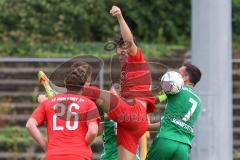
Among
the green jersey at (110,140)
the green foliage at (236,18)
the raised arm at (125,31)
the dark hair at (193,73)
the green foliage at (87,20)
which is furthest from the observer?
the green foliage at (236,18)

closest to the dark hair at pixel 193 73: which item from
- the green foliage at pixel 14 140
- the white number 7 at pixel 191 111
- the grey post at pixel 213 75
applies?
the white number 7 at pixel 191 111

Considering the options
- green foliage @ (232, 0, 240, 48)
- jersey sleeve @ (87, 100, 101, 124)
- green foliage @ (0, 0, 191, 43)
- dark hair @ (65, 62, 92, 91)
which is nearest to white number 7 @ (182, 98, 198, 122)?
jersey sleeve @ (87, 100, 101, 124)

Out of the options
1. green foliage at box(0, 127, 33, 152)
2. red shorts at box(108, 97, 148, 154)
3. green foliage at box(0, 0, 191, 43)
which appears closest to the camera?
red shorts at box(108, 97, 148, 154)

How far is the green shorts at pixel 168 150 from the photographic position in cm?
1130

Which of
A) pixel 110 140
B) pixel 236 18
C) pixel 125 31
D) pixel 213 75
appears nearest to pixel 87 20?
pixel 236 18

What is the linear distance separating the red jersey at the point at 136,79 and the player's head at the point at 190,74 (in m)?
0.43

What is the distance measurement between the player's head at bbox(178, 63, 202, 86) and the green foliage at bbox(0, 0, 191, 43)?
9.22 m

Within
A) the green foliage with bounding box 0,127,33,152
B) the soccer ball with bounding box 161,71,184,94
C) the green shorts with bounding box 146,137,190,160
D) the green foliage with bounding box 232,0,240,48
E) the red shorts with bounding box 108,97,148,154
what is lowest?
the green foliage with bounding box 0,127,33,152

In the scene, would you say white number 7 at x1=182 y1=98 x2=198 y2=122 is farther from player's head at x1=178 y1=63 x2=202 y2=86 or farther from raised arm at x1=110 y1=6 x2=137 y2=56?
raised arm at x1=110 y1=6 x2=137 y2=56

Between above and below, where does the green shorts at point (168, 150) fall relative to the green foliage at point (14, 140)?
above

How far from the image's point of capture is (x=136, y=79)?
11.5 m

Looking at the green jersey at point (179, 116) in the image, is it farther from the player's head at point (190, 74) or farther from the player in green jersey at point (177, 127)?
the player's head at point (190, 74)

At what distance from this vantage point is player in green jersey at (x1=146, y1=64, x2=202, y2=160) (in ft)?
37.1

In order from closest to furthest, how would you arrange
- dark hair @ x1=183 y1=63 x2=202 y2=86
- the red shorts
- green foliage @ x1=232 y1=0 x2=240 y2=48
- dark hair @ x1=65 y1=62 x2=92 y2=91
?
dark hair @ x1=65 y1=62 x2=92 y2=91 → the red shorts → dark hair @ x1=183 y1=63 x2=202 y2=86 → green foliage @ x1=232 y1=0 x2=240 y2=48
